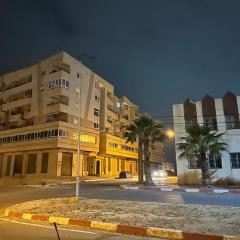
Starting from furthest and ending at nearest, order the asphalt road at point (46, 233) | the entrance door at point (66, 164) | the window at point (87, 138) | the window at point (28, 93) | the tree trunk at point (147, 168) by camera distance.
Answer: the window at point (28, 93) < the window at point (87, 138) < the entrance door at point (66, 164) < the tree trunk at point (147, 168) < the asphalt road at point (46, 233)

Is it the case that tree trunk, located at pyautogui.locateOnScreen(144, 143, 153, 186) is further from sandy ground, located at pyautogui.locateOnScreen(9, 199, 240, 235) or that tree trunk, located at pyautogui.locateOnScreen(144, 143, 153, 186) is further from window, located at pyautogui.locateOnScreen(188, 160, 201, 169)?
sandy ground, located at pyautogui.locateOnScreen(9, 199, 240, 235)

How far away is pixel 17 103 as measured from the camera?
55125mm

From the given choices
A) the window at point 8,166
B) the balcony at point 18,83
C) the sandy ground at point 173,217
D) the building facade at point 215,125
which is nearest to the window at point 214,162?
the building facade at point 215,125

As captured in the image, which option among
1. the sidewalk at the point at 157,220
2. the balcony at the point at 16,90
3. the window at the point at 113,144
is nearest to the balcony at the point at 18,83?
the balcony at the point at 16,90

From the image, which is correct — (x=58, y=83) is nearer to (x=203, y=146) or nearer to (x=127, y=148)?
(x=127, y=148)

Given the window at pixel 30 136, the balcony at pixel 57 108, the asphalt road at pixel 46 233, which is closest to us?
the asphalt road at pixel 46 233

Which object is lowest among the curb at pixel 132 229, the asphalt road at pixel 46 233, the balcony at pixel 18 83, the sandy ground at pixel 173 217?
the asphalt road at pixel 46 233

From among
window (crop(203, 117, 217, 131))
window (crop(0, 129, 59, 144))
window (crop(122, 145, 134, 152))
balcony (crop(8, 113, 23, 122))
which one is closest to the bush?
window (crop(203, 117, 217, 131))

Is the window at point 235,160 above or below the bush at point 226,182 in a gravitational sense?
above

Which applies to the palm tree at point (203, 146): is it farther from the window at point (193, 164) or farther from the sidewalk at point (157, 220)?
the sidewalk at point (157, 220)

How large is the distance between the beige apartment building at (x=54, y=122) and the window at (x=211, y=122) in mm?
25157

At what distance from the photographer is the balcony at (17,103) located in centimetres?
5353

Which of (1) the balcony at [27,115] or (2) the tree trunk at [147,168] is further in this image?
(1) the balcony at [27,115]

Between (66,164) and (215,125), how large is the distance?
94.6 ft
